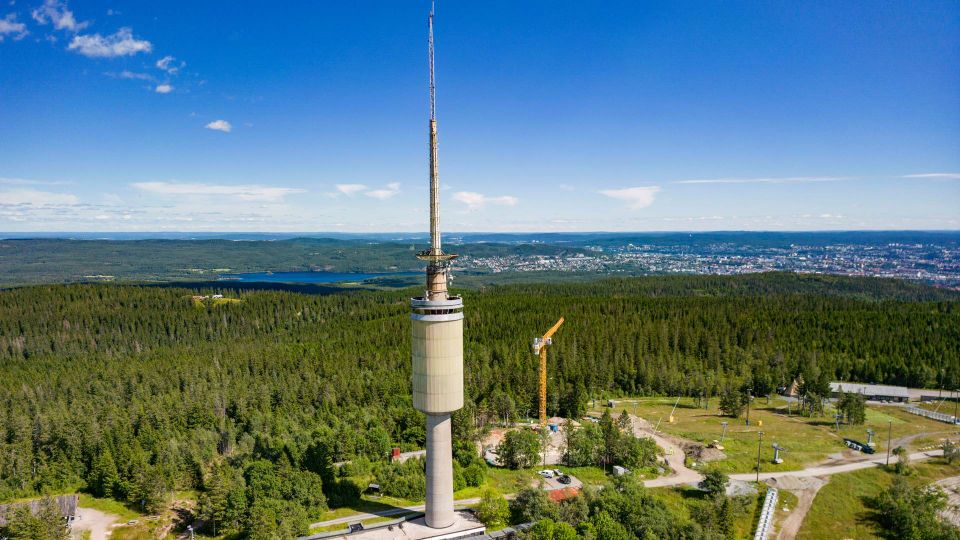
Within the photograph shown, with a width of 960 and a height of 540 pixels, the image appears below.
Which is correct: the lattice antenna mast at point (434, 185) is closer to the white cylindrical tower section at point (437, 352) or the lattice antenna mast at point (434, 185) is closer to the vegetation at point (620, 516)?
the white cylindrical tower section at point (437, 352)

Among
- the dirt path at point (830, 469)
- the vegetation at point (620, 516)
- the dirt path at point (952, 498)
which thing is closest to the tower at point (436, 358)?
the vegetation at point (620, 516)

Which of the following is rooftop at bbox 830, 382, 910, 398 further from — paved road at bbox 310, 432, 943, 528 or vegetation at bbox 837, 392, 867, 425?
paved road at bbox 310, 432, 943, 528

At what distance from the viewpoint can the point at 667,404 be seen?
11262 cm

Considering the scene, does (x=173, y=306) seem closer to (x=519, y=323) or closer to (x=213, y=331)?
(x=213, y=331)

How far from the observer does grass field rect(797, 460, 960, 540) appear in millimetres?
60844

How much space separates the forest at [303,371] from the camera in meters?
72.5

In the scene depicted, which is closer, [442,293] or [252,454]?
[442,293]

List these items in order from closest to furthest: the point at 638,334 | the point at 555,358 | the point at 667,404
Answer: the point at 667,404 → the point at 555,358 → the point at 638,334

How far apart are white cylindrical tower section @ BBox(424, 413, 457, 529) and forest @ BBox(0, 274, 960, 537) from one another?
512 inches

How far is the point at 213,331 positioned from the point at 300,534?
13959 centimetres

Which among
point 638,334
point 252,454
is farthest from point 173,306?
point 638,334

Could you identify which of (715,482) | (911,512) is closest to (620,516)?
(715,482)

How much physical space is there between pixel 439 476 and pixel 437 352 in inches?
491

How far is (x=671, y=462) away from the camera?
78312 millimetres
